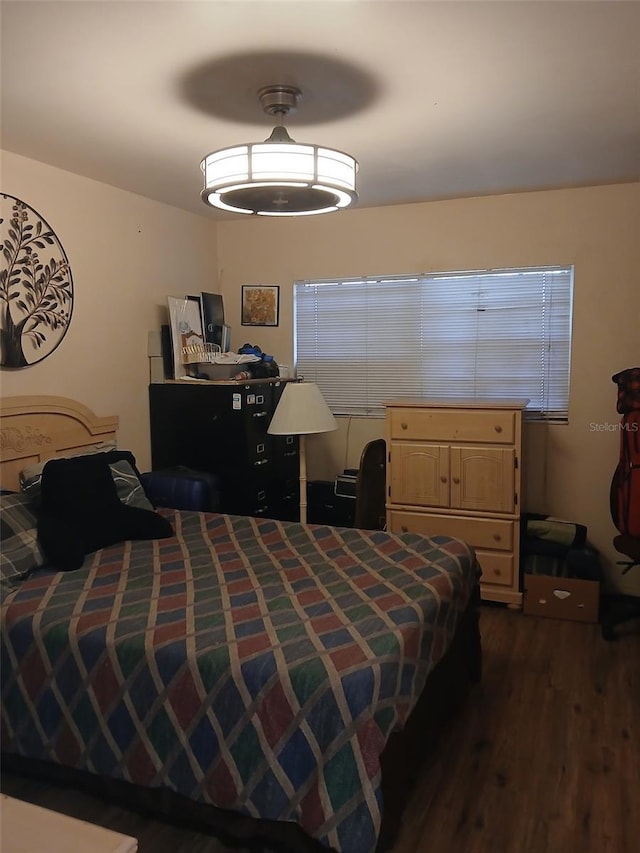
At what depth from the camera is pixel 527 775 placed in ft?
7.43

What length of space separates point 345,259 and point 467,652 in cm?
265

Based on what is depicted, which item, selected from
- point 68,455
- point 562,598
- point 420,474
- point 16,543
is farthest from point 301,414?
point 562,598

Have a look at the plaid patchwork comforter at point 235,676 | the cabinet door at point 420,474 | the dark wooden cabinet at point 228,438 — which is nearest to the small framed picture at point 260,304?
the dark wooden cabinet at point 228,438

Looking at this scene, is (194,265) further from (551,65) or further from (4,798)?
(4,798)

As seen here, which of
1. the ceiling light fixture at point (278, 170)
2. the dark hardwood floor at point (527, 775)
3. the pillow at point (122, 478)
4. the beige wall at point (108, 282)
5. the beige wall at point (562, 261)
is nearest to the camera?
the dark hardwood floor at point (527, 775)

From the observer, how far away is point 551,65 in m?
2.08

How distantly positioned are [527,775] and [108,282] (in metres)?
3.09

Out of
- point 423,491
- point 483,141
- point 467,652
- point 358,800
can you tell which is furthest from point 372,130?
point 358,800

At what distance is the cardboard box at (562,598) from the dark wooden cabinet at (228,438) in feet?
5.12

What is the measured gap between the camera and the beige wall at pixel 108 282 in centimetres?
320

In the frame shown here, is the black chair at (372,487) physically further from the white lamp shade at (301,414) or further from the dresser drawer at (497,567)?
the dresser drawer at (497,567)

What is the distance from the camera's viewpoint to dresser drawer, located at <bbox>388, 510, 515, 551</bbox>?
3645 millimetres

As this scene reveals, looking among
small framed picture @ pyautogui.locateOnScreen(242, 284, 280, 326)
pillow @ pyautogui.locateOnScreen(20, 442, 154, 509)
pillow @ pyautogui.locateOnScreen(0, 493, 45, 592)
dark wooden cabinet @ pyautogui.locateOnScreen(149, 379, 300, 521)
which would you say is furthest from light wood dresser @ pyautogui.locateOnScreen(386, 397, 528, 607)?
pillow @ pyautogui.locateOnScreen(0, 493, 45, 592)

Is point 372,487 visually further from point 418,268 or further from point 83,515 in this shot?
point 83,515
